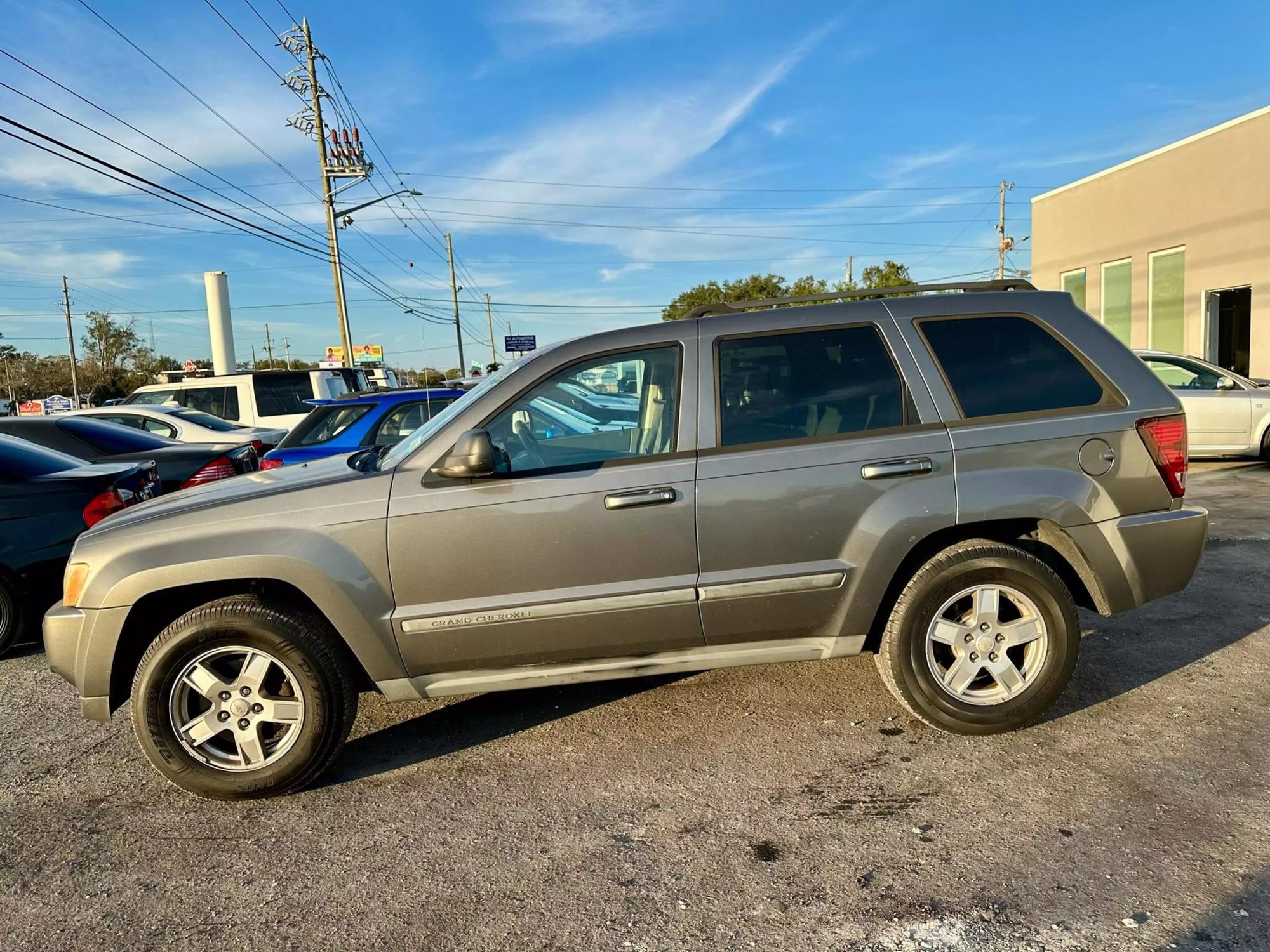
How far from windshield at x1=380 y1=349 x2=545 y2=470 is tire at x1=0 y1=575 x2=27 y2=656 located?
10.5 ft

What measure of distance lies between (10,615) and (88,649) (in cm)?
264

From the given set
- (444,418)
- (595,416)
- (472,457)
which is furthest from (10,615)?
(595,416)

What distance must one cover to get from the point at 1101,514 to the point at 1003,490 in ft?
1.47

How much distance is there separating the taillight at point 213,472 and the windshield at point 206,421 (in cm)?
458

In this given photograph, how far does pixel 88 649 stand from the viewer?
3.34 meters

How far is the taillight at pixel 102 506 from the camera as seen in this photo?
18.1ft

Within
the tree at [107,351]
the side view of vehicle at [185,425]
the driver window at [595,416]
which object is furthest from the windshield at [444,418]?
the tree at [107,351]

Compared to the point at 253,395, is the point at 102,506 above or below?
below

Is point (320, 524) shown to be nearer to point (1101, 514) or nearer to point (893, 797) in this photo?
point (893, 797)

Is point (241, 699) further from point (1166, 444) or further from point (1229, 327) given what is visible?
point (1229, 327)

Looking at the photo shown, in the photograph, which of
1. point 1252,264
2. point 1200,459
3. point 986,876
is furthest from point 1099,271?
point 986,876

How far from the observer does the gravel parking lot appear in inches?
98.6

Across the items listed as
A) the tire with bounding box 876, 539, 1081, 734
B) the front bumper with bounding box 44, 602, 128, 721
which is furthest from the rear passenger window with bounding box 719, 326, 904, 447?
the front bumper with bounding box 44, 602, 128, 721

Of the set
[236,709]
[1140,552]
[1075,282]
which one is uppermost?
[1075,282]
